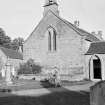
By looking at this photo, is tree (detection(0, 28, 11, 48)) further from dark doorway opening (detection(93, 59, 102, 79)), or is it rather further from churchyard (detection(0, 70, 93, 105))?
churchyard (detection(0, 70, 93, 105))

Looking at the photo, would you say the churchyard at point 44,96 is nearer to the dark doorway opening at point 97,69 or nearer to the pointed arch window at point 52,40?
the dark doorway opening at point 97,69

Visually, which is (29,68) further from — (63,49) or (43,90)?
(43,90)

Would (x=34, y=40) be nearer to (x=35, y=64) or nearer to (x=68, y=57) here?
(x=35, y=64)

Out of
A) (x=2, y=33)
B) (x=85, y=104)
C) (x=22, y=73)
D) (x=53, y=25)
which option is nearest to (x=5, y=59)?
(x=22, y=73)

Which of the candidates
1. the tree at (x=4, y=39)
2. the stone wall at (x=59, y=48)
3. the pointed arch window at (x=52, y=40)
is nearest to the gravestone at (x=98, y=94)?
the stone wall at (x=59, y=48)

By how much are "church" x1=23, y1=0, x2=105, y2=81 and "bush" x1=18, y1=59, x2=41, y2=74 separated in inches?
46.9

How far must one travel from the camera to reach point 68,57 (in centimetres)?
3319

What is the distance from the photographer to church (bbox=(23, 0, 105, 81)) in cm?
3114

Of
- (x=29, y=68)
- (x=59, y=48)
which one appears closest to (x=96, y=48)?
(x=59, y=48)

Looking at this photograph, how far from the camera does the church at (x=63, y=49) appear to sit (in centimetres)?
3114

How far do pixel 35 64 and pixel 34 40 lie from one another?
17.8ft

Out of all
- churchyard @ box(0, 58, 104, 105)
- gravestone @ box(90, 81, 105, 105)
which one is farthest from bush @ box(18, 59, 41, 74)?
gravestone @ box(90, 81, 105, 105)

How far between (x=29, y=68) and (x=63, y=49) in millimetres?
8323

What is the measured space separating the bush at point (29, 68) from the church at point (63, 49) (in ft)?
3.91
